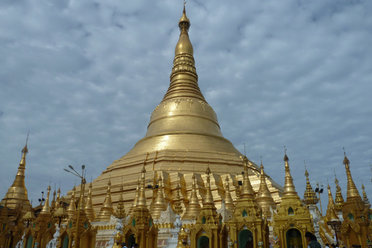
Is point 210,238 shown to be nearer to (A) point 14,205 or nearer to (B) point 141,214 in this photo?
(B) point 141,214

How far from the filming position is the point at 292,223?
1420cm

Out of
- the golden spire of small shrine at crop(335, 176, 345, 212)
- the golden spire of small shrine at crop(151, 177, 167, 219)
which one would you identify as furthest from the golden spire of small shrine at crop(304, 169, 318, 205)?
the golden spire of small shrine at crop(151, 177, 167, 219)

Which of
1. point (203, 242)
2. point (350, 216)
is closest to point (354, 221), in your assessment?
point (350, 216)

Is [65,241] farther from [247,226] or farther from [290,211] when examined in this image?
[290,211]

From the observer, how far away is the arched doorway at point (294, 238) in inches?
560

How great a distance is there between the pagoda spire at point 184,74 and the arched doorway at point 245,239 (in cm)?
2193

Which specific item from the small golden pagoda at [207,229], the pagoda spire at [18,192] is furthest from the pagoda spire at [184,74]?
the small golden pagoda at [207,229]

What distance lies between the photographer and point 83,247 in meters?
17.1

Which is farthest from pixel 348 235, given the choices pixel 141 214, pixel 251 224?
pixel 141 214

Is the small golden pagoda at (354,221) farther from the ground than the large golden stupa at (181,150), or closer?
closer

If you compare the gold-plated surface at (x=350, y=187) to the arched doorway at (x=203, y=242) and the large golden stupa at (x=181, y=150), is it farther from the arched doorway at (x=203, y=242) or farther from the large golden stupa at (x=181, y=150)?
the arched doorway at (x=203, y=242)

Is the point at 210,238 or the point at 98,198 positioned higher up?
the point at 98,198

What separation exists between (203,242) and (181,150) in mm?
14156

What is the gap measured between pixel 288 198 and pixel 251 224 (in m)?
2.36
